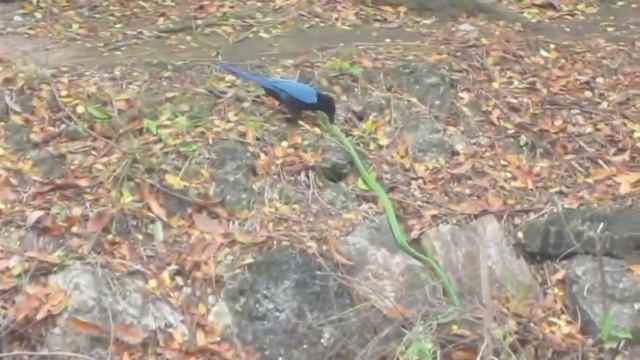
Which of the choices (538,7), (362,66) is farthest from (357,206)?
(538,7)

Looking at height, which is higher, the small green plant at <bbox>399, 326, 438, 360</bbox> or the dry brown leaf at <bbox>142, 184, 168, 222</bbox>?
the dry brown leaf at <bbox>142, 184, 168, 222</bbox>

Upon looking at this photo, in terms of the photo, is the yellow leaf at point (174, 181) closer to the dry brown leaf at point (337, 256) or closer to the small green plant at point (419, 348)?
the dry brown leaf at point (337, 256)

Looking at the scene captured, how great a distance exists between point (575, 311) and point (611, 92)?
5.48ft

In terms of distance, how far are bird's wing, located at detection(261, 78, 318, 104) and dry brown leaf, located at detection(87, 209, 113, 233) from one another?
106 cm

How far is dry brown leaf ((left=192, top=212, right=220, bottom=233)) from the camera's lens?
16.5 ft

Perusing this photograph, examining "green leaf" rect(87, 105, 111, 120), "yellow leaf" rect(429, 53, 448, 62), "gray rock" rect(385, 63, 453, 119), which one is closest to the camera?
"green leaf" rect(87, 105, 111, 120)

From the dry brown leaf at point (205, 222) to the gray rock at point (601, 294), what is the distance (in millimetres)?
1610

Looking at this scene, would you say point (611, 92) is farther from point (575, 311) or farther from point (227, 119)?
point (227, 119)

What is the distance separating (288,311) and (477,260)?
928 mm

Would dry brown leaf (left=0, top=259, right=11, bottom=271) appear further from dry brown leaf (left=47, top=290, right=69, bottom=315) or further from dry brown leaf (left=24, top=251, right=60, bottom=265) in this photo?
dry brown leaf (left=47, top=290, right=69, bottom=315)

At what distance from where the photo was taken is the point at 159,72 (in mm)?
5762

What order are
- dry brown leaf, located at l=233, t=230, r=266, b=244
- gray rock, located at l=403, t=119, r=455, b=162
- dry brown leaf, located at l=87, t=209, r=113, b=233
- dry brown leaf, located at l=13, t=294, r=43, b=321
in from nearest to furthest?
dry brown leaf, located at l=13, t=294, r=43, b=321 < dry brown leaf, located at l=87, t=209, r=113, b=233 < dry brown leaf, located at l=233, t=230, r=266, b=244 < gray rock, located at l=403, t=119, r=455, b=162

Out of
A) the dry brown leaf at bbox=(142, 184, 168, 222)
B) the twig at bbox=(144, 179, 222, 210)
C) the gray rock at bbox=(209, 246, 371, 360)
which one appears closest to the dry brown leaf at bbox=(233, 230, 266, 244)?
the gray rock at bbox=(209, 246, 371, 360)

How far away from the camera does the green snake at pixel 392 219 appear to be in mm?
5008
